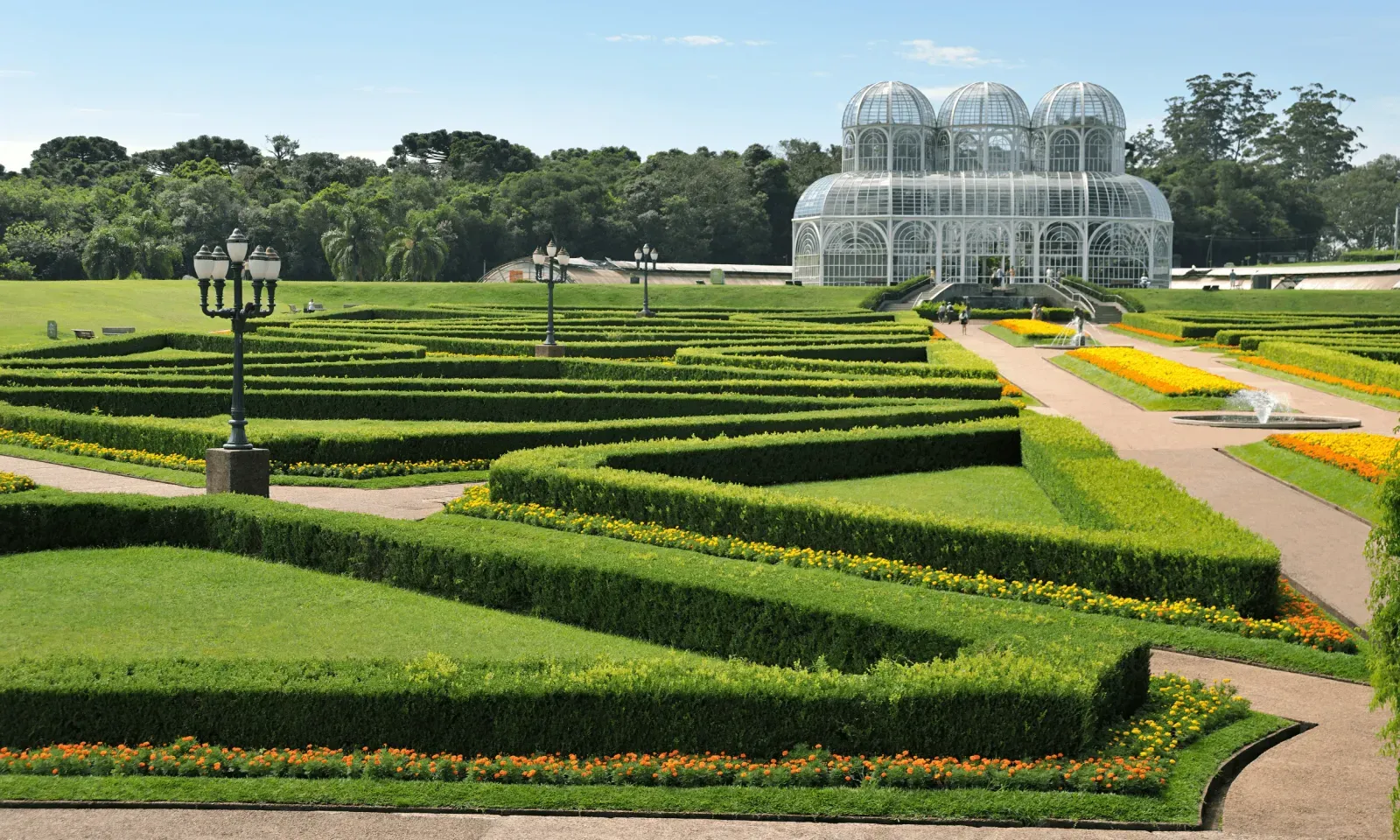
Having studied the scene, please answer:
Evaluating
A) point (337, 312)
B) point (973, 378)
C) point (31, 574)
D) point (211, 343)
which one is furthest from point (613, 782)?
point (337, 312)

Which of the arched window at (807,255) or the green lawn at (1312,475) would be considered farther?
the arched window at (807,255)

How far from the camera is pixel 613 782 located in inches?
287

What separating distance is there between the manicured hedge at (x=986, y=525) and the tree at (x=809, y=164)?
80.2 metres

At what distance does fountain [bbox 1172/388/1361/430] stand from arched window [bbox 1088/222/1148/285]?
48229mm

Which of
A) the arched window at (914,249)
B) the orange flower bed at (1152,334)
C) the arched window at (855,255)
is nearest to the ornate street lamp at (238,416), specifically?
the orange flower bed at (1152,334)

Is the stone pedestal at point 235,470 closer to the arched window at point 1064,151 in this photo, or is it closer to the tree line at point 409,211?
the tree line at point 409,211

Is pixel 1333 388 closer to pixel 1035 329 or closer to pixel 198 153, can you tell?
pixel 1035 329

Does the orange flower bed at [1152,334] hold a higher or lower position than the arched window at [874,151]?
lower

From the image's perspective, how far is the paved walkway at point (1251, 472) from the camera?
480 inches

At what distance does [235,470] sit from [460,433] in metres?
3.66

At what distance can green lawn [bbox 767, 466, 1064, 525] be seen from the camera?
49.5 ft

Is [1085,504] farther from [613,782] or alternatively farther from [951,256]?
[951,256]

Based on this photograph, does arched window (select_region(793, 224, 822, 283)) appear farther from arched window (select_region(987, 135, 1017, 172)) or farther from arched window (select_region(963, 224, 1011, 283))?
arched window (select_region(987, 135, 1017, 172))

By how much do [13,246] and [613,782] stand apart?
246ft
